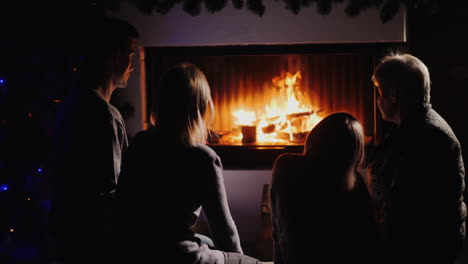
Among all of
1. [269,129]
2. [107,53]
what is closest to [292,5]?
[269,129]

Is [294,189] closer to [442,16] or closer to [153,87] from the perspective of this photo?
[153,87]

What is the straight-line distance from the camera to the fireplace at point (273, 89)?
320 centimetres

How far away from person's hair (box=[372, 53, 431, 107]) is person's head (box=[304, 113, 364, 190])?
52 cm

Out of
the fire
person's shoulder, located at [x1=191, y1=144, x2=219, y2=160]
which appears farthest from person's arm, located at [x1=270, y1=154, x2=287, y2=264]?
the fire

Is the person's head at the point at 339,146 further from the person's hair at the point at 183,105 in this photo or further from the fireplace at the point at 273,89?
the fireplace at the point at 273,89

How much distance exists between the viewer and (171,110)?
5.02 ft

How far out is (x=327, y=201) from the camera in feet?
4.81

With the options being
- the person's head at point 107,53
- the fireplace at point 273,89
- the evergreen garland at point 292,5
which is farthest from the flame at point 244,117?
the person's head at point 107,53

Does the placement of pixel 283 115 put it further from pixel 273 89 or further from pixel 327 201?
pixel 327 201

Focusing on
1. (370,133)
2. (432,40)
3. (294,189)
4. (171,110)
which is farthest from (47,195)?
(432,40)

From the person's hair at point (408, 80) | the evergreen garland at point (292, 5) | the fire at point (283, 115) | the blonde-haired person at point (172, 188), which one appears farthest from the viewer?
the fire at point (283, 115)

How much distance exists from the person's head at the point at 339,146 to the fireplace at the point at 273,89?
5.42 feet

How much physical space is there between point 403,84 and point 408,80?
3cm

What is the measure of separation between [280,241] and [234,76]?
2.02 metres
